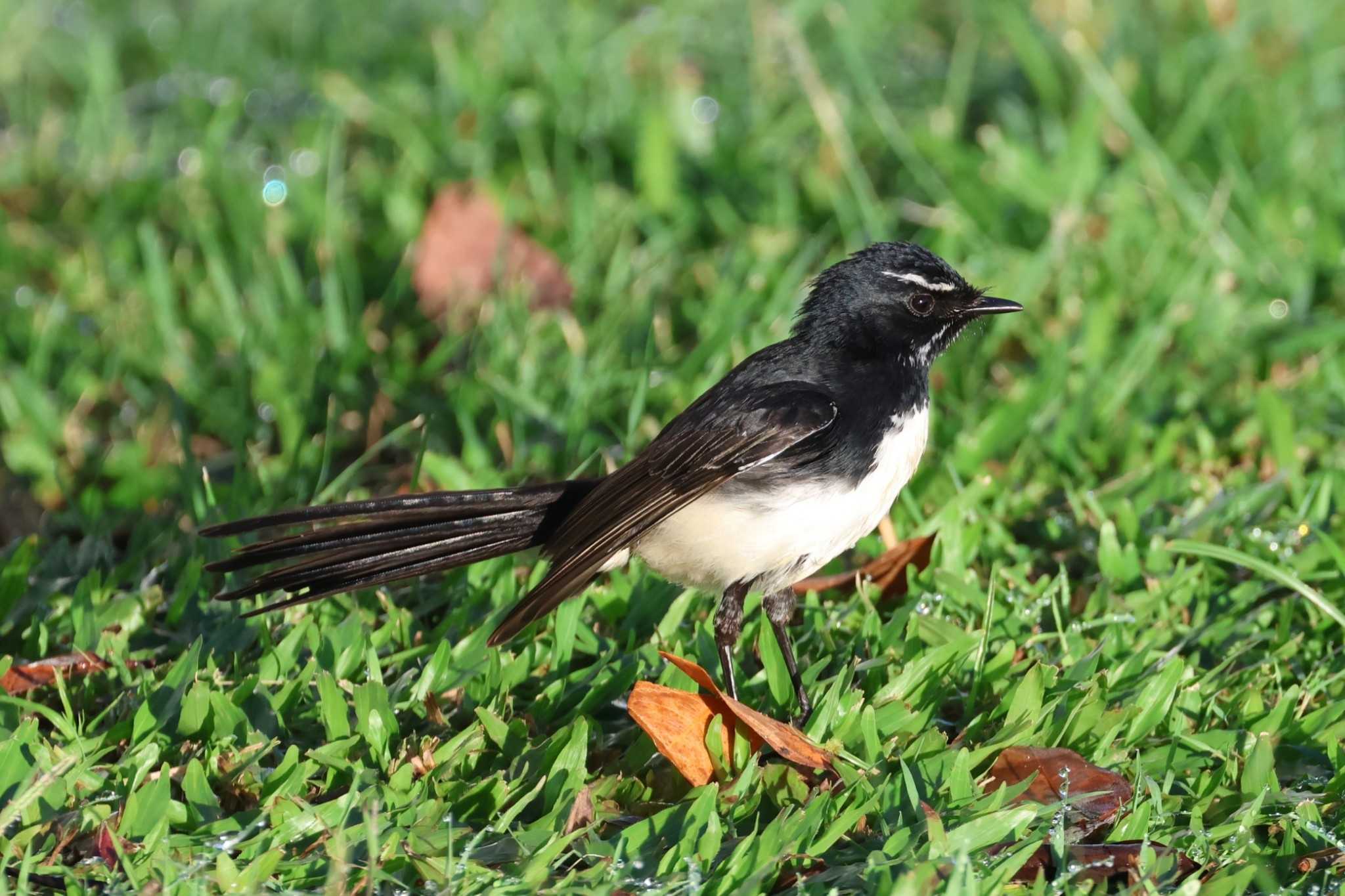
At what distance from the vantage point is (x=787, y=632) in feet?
14.7

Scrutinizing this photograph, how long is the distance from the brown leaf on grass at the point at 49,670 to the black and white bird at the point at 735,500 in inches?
16.6

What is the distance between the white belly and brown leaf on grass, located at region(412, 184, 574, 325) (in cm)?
221

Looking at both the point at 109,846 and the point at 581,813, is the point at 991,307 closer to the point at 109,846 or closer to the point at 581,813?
the point at 581,813

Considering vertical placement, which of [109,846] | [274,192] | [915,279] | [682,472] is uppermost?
[274,192]

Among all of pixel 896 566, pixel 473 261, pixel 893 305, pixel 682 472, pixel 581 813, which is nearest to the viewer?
pixel 581 813

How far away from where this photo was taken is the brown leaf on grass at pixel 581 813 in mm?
3541

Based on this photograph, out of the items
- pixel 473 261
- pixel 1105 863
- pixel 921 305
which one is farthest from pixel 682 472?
pixel 473 261

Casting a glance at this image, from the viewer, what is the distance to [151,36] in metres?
8.16

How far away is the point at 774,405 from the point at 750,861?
1318mm

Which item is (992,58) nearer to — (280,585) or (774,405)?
(774,405)

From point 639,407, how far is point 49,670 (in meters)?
2.00

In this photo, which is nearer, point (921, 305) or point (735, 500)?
point (735, 500)

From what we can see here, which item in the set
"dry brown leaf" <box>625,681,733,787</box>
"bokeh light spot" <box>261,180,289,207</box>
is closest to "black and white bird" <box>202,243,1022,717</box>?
"dry brown leaf" <box>625,681,733,787</box>

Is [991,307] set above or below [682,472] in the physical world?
above
